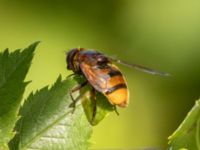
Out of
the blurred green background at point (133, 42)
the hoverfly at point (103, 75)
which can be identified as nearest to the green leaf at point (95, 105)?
the hoverfly at point (103, 75)

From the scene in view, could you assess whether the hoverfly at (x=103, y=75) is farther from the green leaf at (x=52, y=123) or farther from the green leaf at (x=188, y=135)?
the green leaf at (x=188, y=135)

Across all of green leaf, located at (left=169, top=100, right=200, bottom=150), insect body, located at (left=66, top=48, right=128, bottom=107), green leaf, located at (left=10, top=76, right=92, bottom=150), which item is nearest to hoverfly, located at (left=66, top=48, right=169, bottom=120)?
insect body, located at (left=66, top=48, right=128, bottom=107)

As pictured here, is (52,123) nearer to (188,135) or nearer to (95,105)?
(95,105)

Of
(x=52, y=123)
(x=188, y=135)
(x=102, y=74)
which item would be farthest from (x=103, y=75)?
(x=188, y=135)

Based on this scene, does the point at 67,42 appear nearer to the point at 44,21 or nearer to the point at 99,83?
the point at 44,21

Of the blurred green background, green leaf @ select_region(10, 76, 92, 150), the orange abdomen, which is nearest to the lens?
green leaf @ select_region(10, 76, 92, 150)

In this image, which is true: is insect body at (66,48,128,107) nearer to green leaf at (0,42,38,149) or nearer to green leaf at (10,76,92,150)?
green leaf at (10,76,92,150)

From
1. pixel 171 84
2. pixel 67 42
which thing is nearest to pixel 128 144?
pixel 171 84
